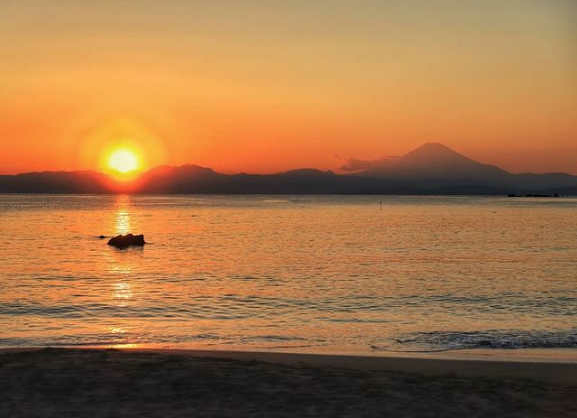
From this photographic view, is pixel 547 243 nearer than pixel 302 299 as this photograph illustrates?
No

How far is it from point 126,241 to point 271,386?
5367 centimetres

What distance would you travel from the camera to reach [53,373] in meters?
13.7

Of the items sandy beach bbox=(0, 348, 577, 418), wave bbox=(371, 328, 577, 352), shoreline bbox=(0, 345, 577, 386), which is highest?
sandy beach bbox=(0, 348, 577, 418)

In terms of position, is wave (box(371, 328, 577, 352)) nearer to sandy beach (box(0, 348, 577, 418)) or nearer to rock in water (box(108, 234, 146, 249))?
sandy beach (box(0, 348, 577, 418))

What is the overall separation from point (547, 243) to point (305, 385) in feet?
202

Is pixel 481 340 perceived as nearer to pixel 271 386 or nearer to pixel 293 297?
pixel 271 386

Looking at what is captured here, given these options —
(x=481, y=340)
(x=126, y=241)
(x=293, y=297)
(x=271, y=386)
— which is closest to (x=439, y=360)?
(x=481, y=340)

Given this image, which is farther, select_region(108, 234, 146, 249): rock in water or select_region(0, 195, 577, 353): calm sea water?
select_region(108, 234, 146, 249): rock in water

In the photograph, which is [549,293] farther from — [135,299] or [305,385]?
[305,385]

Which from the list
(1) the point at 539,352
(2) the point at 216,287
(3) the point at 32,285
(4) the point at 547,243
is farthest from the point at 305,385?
(4) the point at 547,243

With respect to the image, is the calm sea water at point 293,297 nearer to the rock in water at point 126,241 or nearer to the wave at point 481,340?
the wave at point 481,340

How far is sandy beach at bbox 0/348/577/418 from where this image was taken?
11.4 meters

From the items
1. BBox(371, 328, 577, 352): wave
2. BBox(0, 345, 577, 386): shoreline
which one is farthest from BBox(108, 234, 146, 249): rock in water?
BBox(371, 328, 577, 352): wave

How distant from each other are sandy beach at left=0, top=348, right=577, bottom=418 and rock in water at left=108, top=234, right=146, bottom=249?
48364mm
